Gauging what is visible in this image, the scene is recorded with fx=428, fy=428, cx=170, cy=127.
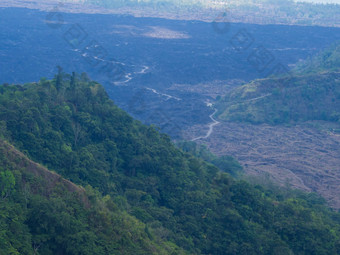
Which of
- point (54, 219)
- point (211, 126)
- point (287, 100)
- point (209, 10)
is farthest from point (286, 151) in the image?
point (209, 10)

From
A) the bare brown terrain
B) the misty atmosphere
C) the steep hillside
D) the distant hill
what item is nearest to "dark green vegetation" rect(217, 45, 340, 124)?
the misty atmosphere

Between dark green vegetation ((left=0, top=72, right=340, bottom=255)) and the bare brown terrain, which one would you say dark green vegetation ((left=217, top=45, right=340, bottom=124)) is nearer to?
the bare brown terrain

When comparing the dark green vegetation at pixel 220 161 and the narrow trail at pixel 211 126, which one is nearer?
the dark green vegetation at pixel 220 161

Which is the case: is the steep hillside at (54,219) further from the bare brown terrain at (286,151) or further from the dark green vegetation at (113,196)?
the bare brown terrain at (286,151)

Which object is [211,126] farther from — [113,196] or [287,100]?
[113,196]

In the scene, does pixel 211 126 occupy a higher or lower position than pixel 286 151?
lower

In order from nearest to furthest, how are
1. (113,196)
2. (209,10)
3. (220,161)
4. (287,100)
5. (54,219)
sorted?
(54,219), (113,196), (220,161), (287,100), (209,10)

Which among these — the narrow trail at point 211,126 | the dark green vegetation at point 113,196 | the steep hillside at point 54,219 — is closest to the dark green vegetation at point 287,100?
the narrow trail at point 211,126
